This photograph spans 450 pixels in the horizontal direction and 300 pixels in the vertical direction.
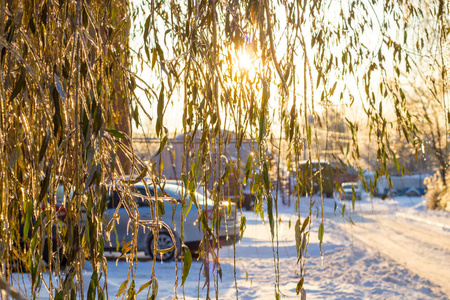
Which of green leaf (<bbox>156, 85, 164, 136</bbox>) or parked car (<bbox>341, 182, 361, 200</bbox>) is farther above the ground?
green leaf (<bbox>156, 85, 164, 136</bbox>)

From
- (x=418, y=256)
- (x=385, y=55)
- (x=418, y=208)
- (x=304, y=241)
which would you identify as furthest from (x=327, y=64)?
(x=418, y=208)

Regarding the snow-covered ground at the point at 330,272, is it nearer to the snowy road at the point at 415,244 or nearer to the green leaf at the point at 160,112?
the snowy road at the point at 415,244

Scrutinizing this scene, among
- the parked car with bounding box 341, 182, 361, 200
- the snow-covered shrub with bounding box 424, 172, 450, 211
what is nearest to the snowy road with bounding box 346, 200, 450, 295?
the parked car with bounding box 341, 182, 361, 200

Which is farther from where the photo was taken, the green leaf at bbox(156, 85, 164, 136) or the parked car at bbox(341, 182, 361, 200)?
the parked car at bbox(341, 182, 361, 200)

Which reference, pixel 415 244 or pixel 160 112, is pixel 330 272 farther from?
pixel 160 112

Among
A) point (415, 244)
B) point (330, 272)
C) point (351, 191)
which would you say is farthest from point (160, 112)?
point (351, 191)

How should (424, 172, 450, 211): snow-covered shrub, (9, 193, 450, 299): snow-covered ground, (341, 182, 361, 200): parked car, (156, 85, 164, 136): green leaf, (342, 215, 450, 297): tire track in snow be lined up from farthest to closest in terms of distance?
1. (424, 172, 450, 211): snow-covered shrub
2. (342, 215, 450, 297): tire track in snow
3. (9, 193, 450, 299): snow-covered ground
4. (341, 182, 361, 200): parked car
5. (156, 85, 164, 136): green leaf

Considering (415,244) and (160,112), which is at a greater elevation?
(160,112)

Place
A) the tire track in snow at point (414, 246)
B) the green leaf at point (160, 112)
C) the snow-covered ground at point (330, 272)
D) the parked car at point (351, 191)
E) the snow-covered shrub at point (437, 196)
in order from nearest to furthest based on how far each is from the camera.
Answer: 1. the green leaf at point (160, 112)
2. the parked car at point (351, 191)
3. the snow-covered ground at point (330, 272)
4. the tire track in snow at point (414, 246)
5. the snow-covered shrub at point (437, 196)

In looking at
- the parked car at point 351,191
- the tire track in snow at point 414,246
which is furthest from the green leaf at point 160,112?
the tire track in snow at point 414,246

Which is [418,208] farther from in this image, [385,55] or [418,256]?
[385,55]

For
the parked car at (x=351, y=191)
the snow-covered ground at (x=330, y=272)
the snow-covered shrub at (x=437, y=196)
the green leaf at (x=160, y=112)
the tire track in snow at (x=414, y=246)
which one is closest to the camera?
the green leaf at (x=160, y=112)

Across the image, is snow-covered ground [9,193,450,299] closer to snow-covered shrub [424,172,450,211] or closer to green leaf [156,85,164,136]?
green leaf [156,85,164,136]

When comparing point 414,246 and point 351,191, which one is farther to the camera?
point 351,191
